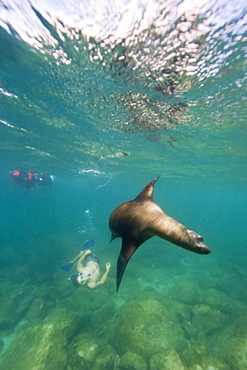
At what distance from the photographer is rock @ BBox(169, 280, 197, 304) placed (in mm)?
A: 11070

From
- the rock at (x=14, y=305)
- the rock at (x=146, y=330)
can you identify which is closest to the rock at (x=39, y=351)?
the rock at (x=146, y=330)

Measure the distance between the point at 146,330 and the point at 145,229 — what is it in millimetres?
7818

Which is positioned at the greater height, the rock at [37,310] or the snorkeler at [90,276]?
the snorkeler at [90,276]

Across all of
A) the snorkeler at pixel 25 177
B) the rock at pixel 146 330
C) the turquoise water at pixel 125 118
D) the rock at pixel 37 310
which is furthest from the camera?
the snorkeler at pixel 25 177

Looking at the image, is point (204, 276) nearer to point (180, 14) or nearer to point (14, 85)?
point (180, 14)

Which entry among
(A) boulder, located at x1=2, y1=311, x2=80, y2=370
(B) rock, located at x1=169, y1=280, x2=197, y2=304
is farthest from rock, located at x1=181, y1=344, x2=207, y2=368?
(B) rock, located at x1=169, y1=280, x2=197, y2=304

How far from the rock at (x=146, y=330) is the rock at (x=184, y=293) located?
3.36 m

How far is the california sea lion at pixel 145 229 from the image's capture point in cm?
136

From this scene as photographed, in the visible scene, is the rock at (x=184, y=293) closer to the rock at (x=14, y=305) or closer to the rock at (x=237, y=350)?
the rock at (x=237, y=350)

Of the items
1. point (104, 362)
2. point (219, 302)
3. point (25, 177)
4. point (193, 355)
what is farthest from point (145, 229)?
point (25, 177)

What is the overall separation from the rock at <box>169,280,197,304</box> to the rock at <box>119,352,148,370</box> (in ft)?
18.6

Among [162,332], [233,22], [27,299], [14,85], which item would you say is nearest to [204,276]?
[162,332]

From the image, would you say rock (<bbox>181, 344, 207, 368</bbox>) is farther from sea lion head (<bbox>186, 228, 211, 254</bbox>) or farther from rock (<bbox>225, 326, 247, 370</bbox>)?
sea lion head (<bbox>186, 228, 211, 254</bbox>)

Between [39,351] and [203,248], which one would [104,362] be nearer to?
[39,351]
